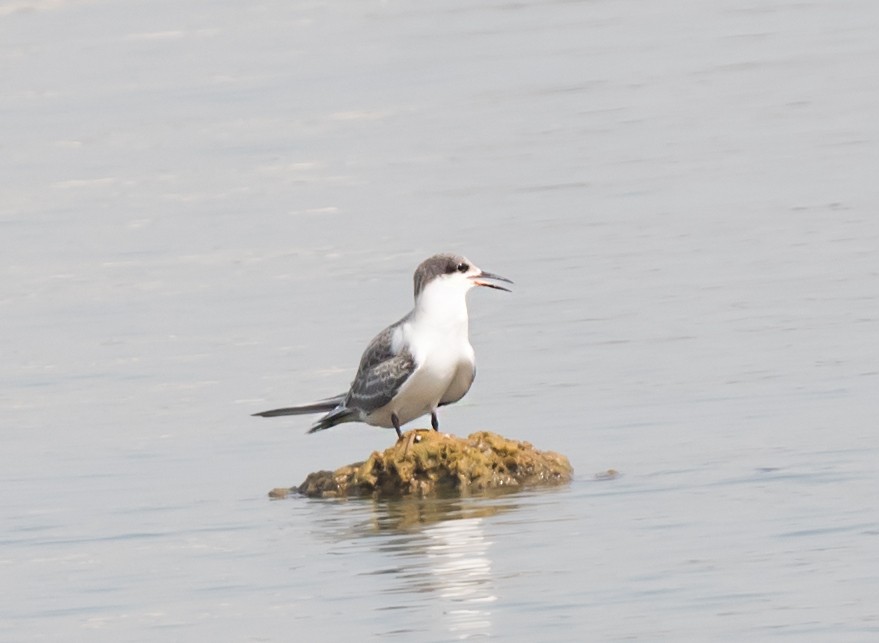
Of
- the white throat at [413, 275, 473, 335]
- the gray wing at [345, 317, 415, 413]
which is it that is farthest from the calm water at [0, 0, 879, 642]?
the white throat at [413, 275, 473, 335]

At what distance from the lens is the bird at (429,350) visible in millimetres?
11383

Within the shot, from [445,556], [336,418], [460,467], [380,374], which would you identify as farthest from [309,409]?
[445,556]

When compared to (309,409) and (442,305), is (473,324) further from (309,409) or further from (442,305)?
(442,305)

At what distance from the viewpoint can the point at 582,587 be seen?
9.01 meters

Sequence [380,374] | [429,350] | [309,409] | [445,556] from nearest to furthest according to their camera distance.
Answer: [445,556], [429,350], [380,374], [309,409]

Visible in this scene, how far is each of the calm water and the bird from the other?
0.69 meters

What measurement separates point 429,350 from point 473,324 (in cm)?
481

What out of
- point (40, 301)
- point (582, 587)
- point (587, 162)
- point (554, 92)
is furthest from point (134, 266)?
point (582, 587)

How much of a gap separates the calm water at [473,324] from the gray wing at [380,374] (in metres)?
Result: 0.67

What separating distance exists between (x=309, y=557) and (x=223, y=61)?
2452cm

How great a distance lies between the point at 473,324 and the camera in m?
16.2

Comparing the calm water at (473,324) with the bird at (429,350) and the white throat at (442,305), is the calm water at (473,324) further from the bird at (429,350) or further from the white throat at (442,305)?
the white throat at (442,305)

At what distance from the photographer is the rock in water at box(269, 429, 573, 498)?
1119 cm

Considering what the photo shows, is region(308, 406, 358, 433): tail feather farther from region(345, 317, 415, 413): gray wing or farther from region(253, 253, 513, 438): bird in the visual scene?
region(253, 253, 513, 438): bird
